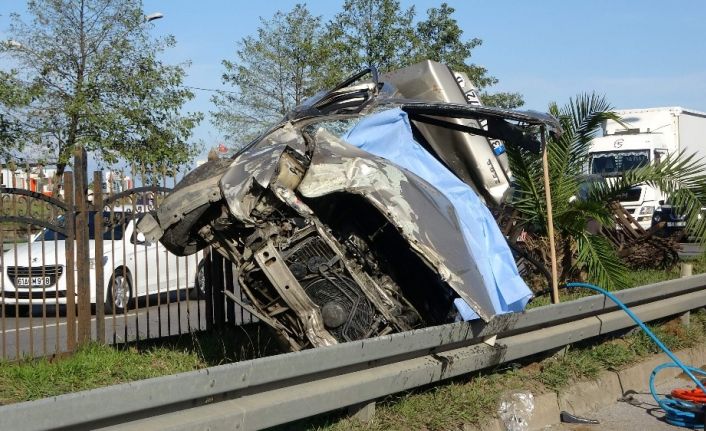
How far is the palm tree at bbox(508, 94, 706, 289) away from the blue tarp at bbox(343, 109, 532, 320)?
2.77 metres

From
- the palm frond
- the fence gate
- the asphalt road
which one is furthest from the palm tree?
the fence gate

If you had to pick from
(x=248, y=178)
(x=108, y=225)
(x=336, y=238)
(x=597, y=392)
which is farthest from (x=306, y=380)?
(x=597, y=392)

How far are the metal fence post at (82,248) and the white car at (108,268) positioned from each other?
6.1 inches

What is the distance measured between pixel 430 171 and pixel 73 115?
14.6 m

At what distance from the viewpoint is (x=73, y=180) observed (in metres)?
6.79

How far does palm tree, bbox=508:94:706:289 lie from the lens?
9.60 m

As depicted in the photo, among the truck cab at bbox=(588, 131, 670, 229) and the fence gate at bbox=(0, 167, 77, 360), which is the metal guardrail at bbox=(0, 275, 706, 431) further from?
the truck cab at bbox=(588, 131, 670, 229)

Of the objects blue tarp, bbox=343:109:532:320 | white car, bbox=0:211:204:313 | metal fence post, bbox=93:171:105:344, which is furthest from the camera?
white car, bbox=0:211:204:313

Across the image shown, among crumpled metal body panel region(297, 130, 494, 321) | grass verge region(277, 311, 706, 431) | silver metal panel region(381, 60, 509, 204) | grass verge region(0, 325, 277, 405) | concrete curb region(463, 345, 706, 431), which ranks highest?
silver metal panel region(381, 60, 509, 204)

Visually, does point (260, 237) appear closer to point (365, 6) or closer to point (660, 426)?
point (660, 426)

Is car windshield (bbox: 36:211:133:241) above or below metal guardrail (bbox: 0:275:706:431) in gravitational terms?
above

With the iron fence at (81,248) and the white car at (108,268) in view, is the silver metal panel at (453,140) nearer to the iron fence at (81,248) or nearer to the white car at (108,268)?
the iron fence at (81,248)

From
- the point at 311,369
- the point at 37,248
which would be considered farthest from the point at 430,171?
the point at 37,248

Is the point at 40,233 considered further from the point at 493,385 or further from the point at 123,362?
the point at 493,385
